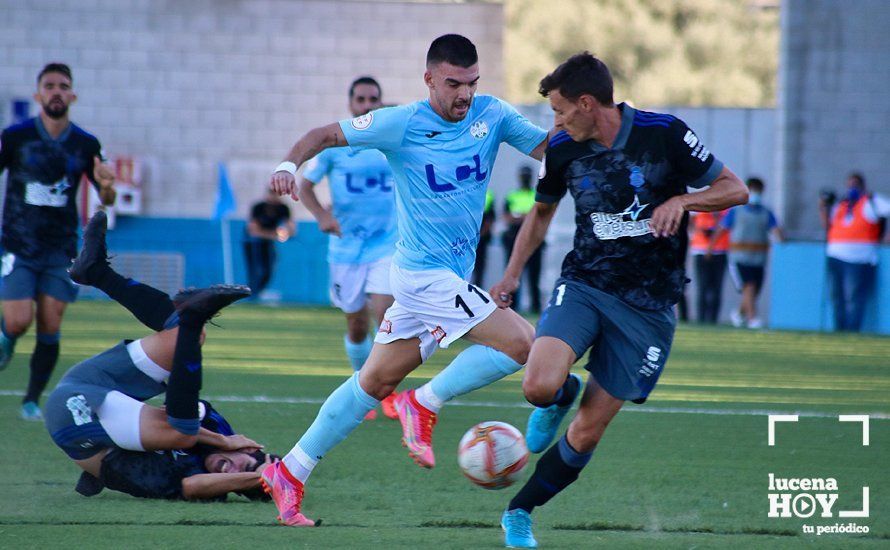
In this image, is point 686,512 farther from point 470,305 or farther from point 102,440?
point 102,440

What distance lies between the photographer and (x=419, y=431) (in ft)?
20.5

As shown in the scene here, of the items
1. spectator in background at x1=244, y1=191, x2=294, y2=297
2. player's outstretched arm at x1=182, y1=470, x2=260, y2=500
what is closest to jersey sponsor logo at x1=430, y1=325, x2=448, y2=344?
player's outstretched arm at x1=182, y1=470, x2=260, y2=500

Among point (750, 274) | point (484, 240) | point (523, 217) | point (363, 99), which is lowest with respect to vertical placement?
point (750, 274)

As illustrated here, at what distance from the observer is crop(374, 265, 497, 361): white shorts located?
6094 mm

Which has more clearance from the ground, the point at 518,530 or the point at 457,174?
the point at 457,174

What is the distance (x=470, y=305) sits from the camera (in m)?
6.11

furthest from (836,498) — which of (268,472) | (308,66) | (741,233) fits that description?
(308,66)

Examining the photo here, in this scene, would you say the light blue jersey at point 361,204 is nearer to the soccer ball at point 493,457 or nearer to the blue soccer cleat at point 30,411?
the blue soccer cleat at point 30,411

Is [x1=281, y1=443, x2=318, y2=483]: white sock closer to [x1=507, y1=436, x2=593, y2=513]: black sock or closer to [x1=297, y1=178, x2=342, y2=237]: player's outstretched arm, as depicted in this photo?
[x1=507, y1=436, x2=593, y2=513]: black sock

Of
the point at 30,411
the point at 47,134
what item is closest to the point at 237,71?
the point at 47,134

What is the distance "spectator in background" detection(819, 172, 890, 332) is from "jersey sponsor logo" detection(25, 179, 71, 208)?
467 inches

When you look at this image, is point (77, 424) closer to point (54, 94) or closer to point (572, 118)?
point (572, 118)

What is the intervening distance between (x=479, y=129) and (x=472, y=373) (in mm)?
1191

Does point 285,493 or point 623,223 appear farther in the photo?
point 285,493
